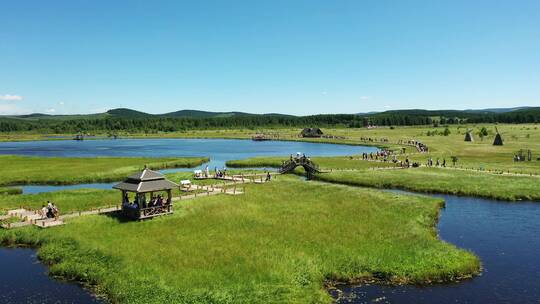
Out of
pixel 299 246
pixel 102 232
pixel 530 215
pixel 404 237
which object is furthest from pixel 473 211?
pixel 102 232

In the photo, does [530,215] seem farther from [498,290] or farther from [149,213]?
[149,213]

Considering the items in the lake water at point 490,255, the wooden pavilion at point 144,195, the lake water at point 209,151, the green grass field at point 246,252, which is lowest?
the lake water at point 490,255

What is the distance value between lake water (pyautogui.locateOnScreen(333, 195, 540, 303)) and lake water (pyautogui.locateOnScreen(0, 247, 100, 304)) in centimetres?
1592

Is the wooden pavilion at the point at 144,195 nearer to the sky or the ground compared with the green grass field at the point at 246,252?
nearer to the sky

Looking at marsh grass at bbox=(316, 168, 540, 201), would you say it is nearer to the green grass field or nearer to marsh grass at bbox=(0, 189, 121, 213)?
the green grass field

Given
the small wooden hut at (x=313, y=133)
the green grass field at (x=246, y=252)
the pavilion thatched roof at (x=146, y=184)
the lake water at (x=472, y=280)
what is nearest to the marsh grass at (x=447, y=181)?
the lake water at (x=472, y=280)

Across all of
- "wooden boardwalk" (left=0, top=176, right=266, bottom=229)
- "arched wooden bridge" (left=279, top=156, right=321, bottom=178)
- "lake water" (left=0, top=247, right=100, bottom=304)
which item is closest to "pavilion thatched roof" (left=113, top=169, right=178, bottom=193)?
"wooden boardwalk" (left=0, top=176, right=266, bottom=229)

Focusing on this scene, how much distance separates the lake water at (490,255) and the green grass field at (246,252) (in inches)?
53.5

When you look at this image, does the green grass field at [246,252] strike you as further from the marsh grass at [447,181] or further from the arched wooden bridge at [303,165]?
the arched wooden bridge at [303,165]

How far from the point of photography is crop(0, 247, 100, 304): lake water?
25.6 metres

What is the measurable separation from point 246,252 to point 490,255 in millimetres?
18189

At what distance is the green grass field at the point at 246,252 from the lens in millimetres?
25750

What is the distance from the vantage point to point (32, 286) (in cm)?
2753

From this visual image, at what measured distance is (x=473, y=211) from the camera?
48.5 m
